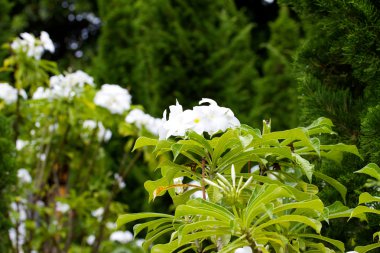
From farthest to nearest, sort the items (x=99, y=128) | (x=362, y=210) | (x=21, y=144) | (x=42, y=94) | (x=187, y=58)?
(x=187, y=58)
(x=99, y=128)
(x=21, y=144)
(x=42, y=94)
(x=362, y=210)

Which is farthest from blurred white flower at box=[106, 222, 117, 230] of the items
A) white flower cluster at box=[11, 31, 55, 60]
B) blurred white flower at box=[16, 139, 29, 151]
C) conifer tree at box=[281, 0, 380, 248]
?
conifer tree at box=[281, 0, 380, 248]

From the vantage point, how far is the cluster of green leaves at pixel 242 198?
1.47 metres

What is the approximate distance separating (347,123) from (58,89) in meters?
2.47

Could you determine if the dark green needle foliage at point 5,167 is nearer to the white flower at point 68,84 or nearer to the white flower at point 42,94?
the white flower at point 42,94

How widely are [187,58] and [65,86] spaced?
2.44 metres

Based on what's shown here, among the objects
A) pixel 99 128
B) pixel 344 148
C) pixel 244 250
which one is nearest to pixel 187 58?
pixel 99 128

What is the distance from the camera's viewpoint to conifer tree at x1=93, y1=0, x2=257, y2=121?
6.34m

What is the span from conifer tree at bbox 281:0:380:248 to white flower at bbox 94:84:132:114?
75.9 inches

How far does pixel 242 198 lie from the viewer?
171 centimetres

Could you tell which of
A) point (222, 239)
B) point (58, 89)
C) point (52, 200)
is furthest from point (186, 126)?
point (52, 200)

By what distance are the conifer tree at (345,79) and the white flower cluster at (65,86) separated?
206cm

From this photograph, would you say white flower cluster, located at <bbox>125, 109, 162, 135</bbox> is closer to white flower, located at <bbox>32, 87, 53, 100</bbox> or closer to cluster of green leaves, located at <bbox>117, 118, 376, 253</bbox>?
white flower, located at <bbox>32, 87, 53, 100</bbox>

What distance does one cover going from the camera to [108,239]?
604cm

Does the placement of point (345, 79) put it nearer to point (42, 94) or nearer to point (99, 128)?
point (42, 94)
